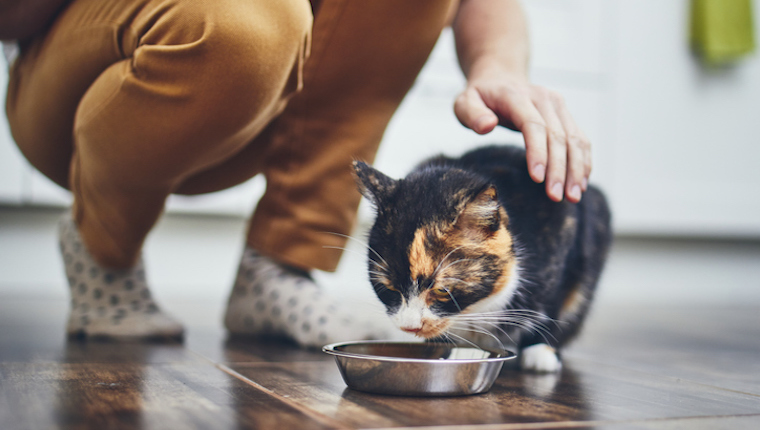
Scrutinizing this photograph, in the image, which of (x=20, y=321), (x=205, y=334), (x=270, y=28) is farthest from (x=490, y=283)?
(x=20, y=321)

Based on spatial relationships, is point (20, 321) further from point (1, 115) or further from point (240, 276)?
point (1, 115)

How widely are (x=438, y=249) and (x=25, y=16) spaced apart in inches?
26.4

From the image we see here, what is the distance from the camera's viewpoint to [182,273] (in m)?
2.29

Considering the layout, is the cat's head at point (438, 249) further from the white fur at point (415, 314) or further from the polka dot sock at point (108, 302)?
the polka dot sock at point (108, 302)

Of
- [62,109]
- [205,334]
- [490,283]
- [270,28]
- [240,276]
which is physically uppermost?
[270,28]

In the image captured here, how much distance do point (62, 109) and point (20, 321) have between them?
52 centimetres

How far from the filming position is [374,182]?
2.74 ft

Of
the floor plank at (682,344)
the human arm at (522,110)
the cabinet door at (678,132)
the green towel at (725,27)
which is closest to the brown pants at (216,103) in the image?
the human arm at (522,110)

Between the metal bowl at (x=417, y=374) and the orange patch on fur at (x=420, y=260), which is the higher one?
the orange patch on fur at (x=420, y=260)

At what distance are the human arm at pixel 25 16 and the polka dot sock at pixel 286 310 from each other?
485 millimetres

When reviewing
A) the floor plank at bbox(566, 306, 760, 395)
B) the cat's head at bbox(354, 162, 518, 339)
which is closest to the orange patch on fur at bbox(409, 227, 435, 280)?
the cat's head at bbox(354, 162, 518, 339)

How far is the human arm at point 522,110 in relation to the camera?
0.80 meters

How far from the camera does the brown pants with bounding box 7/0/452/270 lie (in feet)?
2.80

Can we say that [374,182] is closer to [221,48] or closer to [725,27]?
[221,48]
